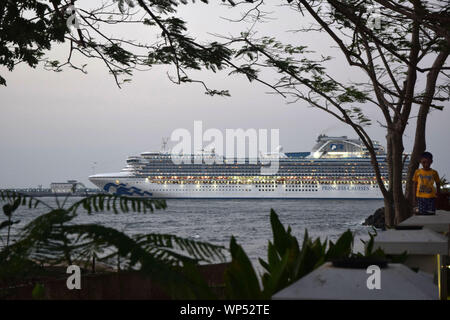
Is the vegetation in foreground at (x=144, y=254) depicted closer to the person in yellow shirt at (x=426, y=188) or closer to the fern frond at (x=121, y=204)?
the fern frond at (x=121, y=204)

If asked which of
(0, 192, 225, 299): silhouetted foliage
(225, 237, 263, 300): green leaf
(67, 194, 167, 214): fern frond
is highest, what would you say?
(67, 194, 167, 214): fern frond

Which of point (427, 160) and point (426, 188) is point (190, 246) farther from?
point (427, 160)

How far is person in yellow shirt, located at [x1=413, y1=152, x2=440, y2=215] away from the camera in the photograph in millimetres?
4773

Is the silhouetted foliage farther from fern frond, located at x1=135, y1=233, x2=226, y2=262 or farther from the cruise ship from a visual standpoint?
the cruise ship

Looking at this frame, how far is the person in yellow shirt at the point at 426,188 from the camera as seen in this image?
477 centimetres

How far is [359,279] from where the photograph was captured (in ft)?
4.06

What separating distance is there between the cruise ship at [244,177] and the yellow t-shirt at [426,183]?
54613 millimetres

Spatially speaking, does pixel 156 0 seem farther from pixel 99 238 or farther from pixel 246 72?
pixel 99 238

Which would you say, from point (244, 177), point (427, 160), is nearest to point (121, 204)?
point (427, 160)

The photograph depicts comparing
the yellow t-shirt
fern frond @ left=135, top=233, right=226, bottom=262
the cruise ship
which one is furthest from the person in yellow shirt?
the cruise ship

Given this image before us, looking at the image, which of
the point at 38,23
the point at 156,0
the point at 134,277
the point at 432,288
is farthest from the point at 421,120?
the point at 432,288

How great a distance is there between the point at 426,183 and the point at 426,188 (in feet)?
0.23

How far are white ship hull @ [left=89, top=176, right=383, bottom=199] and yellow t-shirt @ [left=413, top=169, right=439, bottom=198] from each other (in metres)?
54.7

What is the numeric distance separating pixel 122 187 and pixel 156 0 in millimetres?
55723
